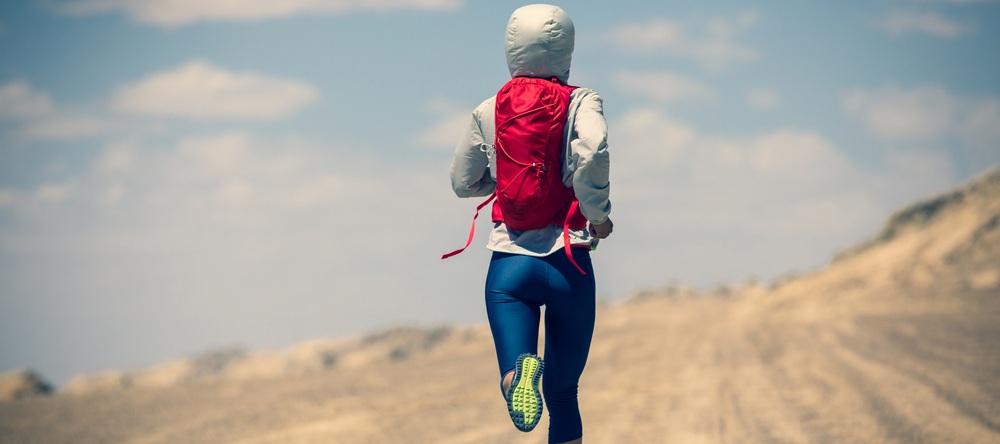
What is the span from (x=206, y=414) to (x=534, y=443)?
4.31 m

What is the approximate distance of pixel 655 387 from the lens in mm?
11039

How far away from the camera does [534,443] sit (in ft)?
25.2

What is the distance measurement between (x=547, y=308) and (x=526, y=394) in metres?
0.46

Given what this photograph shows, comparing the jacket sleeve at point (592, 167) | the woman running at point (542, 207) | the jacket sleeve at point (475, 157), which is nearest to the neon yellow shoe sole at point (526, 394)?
the woman running at point (542, 207)

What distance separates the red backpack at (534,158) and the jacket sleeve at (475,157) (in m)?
0.11

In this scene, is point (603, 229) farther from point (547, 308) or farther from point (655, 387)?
point (655, 387)

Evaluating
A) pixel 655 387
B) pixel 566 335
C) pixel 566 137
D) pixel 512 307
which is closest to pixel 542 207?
pixel 566 137

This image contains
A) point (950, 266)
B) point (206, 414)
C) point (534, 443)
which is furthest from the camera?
point (950, 266)

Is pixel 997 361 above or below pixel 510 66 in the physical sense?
below

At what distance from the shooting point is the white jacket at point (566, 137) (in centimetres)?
360

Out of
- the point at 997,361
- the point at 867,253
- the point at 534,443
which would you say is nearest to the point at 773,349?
the point at 997,361

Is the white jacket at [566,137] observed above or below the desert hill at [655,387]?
above

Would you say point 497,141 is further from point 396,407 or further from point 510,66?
point 396,407

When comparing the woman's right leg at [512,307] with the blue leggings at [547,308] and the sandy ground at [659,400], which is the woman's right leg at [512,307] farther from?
the sandy ground at [659,400]
